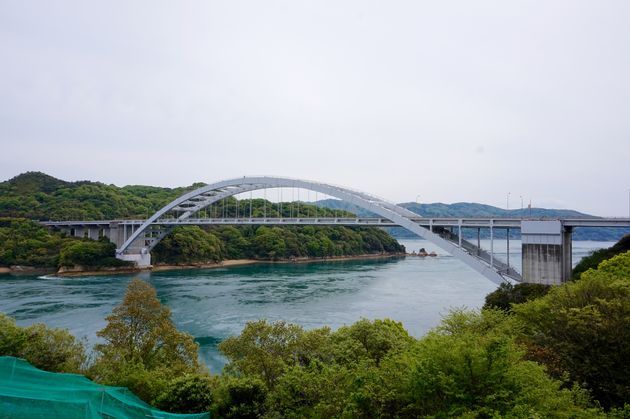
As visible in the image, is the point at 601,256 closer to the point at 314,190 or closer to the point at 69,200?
the point at 314,190

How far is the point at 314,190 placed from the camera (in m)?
29.5

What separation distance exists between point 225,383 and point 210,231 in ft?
164

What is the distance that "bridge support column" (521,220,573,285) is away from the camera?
709 inches

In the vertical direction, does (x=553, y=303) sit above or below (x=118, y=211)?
below

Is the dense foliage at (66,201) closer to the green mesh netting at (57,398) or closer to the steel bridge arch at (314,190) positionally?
the steel bridge arch at (314,190)

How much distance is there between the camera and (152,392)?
344 inches

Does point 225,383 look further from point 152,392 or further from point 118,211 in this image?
point 118,211

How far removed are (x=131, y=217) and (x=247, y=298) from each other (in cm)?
3725

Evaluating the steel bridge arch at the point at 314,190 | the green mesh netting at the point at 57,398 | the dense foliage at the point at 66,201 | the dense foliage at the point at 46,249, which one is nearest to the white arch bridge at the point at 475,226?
the steel bridge arch at the point at 314,190

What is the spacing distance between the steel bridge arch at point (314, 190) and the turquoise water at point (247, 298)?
335 cm

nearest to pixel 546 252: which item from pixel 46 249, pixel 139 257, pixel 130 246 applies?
pixel 139 257

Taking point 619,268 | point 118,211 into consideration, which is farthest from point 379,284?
point 118,211

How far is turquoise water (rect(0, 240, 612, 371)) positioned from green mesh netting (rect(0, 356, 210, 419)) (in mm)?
8094

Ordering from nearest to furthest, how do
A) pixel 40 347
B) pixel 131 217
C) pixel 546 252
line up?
pixel 40 347 → pixel 546 252 → pixel 131 217
